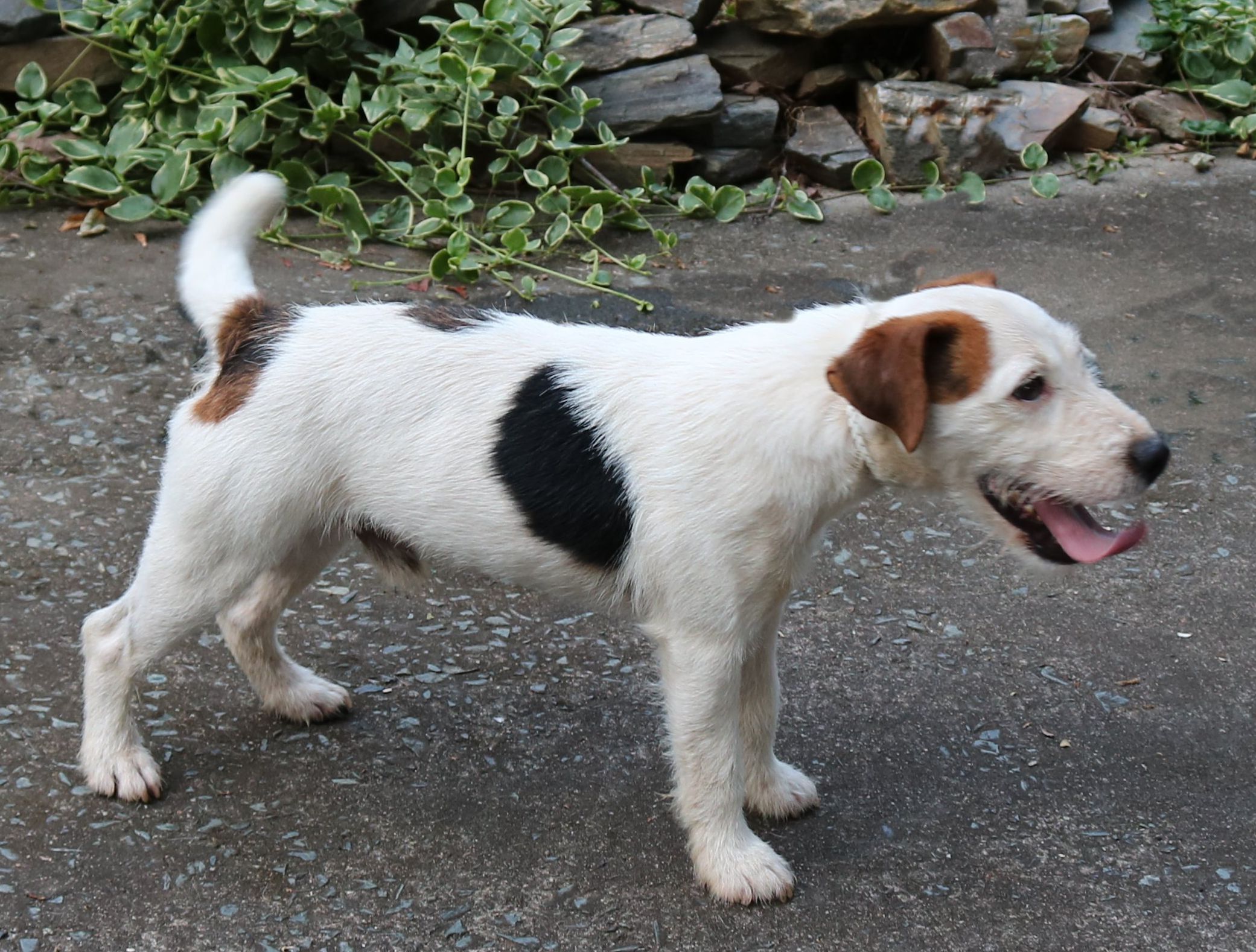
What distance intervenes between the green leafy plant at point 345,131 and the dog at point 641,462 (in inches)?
126

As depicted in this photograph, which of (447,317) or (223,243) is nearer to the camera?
(447,317)

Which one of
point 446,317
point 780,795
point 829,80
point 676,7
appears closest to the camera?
point 446,317

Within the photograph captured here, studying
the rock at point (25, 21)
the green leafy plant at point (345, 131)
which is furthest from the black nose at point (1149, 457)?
the rock at point (25, 21)

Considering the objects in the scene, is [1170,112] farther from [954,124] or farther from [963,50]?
[954,124]

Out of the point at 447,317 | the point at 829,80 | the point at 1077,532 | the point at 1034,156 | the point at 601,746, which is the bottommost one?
the point at 601,746

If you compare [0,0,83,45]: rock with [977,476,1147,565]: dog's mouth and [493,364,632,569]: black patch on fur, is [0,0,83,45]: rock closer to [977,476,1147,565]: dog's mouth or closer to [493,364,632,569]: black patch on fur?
[493,364,632,569]: black patch on fur

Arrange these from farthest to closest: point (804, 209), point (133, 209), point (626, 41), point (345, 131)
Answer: point (626, 41)
point (804, 209)
point (345, 131)
point (133, 209)

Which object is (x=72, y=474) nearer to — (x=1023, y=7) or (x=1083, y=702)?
(x=1083, y=702)

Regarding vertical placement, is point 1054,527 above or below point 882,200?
above

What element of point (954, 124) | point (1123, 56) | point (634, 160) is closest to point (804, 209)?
point (634, 160)

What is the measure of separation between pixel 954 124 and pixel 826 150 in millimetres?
772

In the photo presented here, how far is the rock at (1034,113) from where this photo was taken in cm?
775

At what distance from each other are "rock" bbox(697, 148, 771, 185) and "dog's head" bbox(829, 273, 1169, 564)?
4.80 metres

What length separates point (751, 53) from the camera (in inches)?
307
